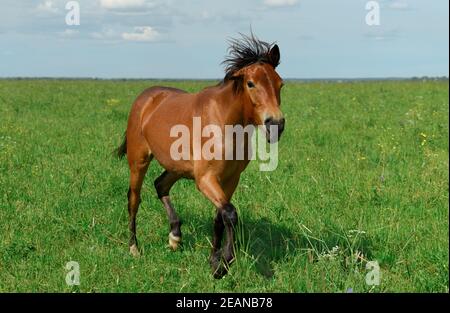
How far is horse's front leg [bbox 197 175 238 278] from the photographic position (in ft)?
16.1

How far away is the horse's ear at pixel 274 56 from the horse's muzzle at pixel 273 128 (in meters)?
0.79

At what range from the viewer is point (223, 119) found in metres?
5.30

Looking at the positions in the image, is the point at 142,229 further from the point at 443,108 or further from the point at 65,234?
the point at 443,108

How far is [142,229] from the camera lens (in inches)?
275

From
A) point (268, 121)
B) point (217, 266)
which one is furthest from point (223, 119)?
point (217, 266)

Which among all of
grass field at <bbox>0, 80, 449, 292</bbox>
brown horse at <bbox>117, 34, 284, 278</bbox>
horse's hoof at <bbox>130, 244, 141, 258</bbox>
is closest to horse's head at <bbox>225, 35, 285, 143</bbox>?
brown horse at <bbox>117, 34, 284, 278</bbox>

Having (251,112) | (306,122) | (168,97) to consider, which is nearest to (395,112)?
(306,122)

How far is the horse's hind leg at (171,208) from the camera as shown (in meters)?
6.35

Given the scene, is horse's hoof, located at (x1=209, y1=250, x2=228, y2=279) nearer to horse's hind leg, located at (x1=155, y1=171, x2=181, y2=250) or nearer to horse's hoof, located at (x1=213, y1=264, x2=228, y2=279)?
horse's hoof, located at (x1=213, y1=264, x2=228, y2=279)

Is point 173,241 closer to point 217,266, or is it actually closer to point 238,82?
point 217,266

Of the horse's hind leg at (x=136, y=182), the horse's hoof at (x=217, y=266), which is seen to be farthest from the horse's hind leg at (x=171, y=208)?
the horse's hoof at (x=217, y=266)

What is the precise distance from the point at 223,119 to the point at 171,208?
1.98 meters

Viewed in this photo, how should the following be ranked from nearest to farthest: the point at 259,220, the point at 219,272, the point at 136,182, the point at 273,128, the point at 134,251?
the point at 273,128 → the point at 219,272 → the point at 134,251 → the point at 136,182 → the point at 259,220

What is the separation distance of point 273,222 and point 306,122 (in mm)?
9842
